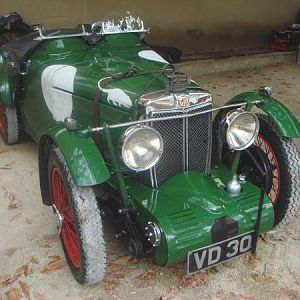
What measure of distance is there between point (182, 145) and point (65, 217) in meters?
0.82

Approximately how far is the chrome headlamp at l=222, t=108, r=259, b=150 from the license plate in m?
0.52

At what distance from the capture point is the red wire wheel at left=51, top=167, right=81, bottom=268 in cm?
242

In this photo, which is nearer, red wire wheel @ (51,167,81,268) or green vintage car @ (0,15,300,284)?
green vintage car @ (0,15,300,284)

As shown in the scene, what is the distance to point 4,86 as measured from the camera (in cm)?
388

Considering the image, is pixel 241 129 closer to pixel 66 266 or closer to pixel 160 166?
pixel 160 166

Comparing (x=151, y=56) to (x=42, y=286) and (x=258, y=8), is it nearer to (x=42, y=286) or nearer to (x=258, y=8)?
(x=42, y=286)

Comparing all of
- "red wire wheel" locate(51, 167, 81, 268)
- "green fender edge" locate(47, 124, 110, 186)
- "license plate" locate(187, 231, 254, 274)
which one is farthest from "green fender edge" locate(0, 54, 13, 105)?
"license plate" locate(187, 231, 254, 274)

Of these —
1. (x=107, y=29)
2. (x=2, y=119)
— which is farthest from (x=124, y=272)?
(x=2, y=119)

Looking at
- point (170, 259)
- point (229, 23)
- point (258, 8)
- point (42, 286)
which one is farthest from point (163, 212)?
point (258, 8)

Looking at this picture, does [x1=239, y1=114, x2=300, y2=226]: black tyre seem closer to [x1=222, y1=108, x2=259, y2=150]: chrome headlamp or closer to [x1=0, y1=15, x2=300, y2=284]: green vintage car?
[x1=0, y1=15, x2=300, y2=284]: green vintage car

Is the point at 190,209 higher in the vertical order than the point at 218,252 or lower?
higher

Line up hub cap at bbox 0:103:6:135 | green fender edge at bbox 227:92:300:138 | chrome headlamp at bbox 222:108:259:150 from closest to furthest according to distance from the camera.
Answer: chrome headlamp at bbox 222:108:259:150 < green fender edge at bbox 227:92:300:138 < hub cap at bbox 0:103:6:135

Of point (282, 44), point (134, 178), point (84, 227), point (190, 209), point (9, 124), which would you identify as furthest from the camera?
point (282, 44)

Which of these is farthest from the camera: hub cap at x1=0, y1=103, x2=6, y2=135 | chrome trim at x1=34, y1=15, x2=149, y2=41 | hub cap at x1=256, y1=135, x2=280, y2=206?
hub cap at x1=0, y1=103, x2=6, y2=135
